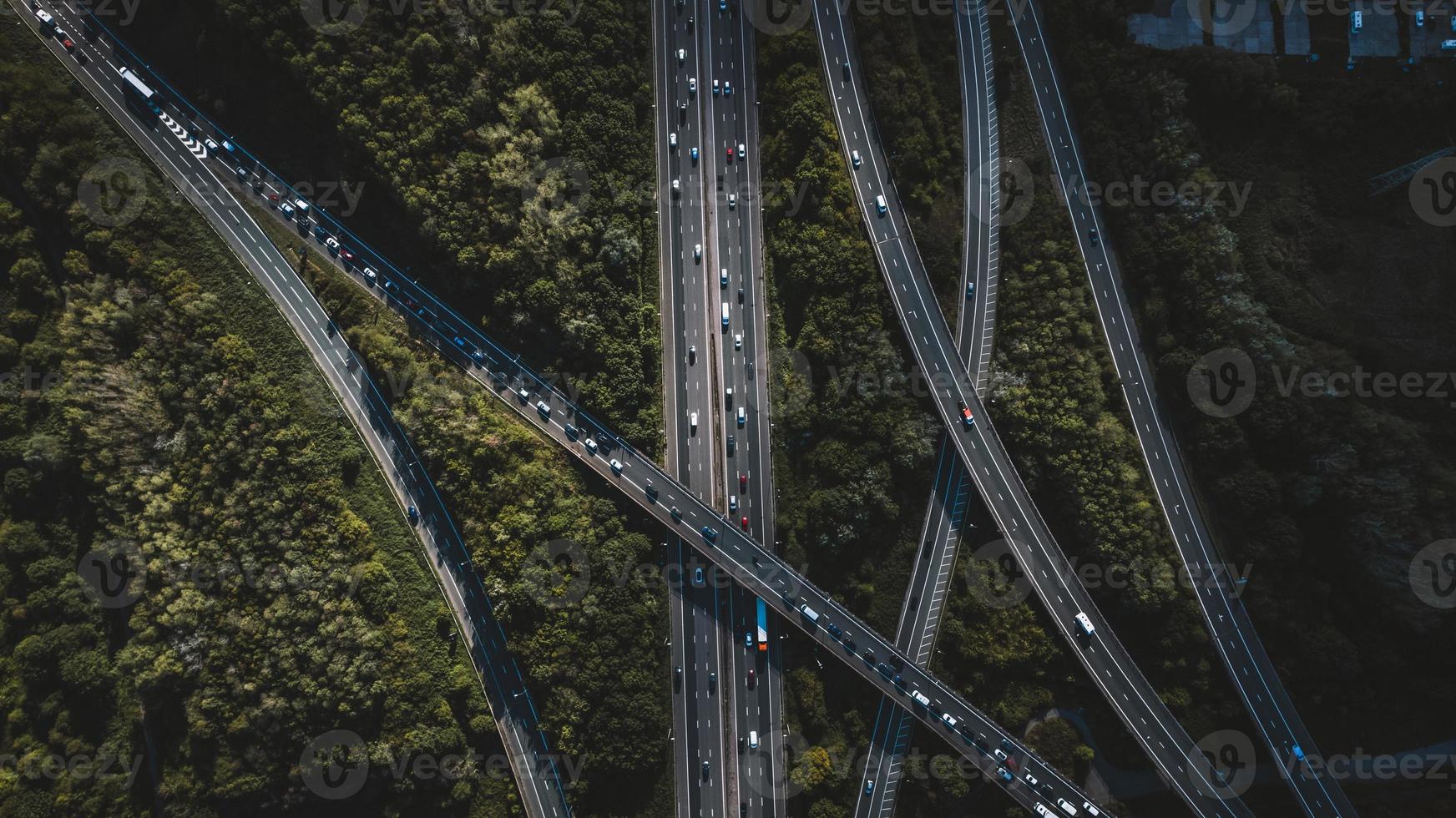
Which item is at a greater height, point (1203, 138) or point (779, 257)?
point (1203, 138)

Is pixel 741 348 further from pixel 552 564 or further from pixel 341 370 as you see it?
pixel 341 370

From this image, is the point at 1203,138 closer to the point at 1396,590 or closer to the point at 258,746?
the point at 1396,590

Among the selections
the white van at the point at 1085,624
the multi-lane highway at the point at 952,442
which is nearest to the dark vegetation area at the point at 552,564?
the multi-lane highway at the point at 952,442

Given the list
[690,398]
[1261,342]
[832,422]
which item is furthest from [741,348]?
[1261,342]

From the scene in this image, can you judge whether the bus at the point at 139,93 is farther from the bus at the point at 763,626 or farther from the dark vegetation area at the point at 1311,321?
the dark vegetation area at the point at 1311,321

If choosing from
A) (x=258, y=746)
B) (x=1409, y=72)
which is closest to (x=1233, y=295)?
(x=1409, y=72)

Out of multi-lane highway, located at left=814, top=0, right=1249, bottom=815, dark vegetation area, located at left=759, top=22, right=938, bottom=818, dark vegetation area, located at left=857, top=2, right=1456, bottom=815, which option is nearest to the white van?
multi-lane highway, located at left=814, top=0, right=1249, bottom=815

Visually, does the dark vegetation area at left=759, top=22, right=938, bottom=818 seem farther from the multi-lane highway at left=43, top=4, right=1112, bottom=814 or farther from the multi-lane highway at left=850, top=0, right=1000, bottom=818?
the multi-lane highway at left=43, top=4, right=1112, bottom=814
